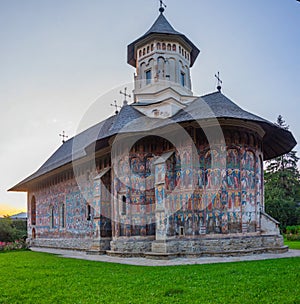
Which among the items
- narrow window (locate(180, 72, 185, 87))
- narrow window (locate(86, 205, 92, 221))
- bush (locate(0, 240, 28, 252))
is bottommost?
bush (locate(0, 240, 28, 252))

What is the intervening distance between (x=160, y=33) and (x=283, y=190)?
850 inches

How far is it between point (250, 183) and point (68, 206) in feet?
35.2

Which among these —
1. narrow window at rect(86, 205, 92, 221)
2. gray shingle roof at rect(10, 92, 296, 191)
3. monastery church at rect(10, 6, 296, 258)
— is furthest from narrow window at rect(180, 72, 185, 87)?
narrow window at rect(86, 205, 92, 221)

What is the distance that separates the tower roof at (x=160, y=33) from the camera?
1889 cm

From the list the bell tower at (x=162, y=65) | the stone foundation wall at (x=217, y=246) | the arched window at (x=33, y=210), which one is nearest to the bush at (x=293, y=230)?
the bell tower at (x=162, y=65)

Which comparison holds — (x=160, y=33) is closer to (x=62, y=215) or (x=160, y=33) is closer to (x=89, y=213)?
(x=89, y=213)

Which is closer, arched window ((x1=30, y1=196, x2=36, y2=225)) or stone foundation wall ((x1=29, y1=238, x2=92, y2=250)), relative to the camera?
stone foundation wall ((x1=29, y1=238, x2=92, y2=250))

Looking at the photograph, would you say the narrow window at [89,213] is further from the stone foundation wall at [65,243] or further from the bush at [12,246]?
the bush at [12,246]

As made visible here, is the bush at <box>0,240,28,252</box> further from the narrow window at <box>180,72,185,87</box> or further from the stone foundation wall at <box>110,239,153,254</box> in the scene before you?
the narrow window at <box>180,72,185,87</box>

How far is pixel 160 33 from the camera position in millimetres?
18766

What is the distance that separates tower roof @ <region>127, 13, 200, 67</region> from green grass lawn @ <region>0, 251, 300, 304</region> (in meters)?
13.0

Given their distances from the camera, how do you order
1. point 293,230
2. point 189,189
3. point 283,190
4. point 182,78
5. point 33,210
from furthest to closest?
point 283,190, point 33,210, point 293,230, point 182,78, point 189,189

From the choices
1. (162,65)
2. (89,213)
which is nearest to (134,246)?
(89,213)

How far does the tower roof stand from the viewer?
18891 millimetres
